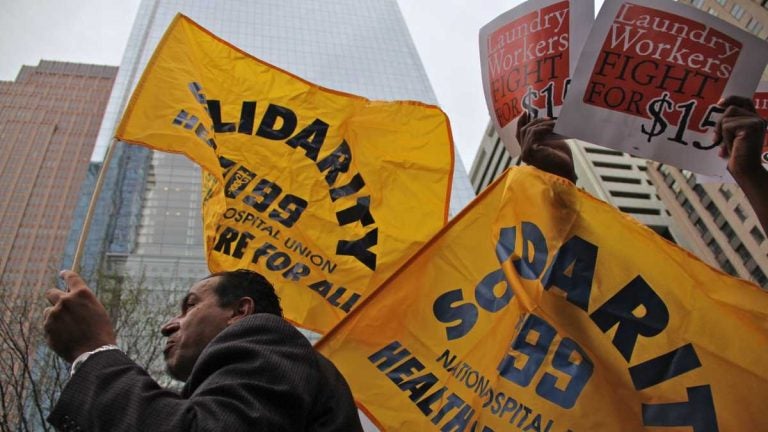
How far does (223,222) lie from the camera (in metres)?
4.71

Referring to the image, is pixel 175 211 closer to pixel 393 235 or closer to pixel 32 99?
pixel 32 99

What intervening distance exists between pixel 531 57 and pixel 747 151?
54.4 inches

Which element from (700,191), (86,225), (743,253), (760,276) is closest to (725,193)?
(700,191)

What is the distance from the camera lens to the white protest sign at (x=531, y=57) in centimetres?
358

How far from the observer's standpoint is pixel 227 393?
1.64m

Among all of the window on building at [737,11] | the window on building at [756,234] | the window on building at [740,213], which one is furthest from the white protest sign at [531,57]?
the window on building at [740,213]

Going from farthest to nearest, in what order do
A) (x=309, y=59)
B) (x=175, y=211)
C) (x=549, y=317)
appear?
(x=309, y=59), (x=175, y=211), (x=549, y=317)

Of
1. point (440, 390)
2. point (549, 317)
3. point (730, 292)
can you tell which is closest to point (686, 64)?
point (730, 292)

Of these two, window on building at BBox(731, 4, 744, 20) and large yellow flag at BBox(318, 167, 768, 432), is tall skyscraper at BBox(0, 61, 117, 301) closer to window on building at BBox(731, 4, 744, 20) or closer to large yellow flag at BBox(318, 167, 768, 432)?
large yellow flag at BBox(318, 167, 768, 432)

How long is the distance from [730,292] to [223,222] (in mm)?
3419

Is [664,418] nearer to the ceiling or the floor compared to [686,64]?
nearer to the floor

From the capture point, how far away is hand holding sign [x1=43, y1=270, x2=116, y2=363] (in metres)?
1.82

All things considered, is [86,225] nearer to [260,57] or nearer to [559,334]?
[559,334]

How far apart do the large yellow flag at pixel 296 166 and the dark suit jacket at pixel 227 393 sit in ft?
8.73
